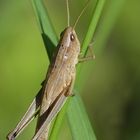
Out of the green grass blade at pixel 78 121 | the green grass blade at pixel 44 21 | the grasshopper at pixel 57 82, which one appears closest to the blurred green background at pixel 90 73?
the grasshopper at pixel 57 82

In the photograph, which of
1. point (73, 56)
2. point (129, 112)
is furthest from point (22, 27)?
point (129, 112)

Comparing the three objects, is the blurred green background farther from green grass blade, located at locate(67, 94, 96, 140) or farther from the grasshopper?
green grass blade, located at locate(67, 94, 96, 140)

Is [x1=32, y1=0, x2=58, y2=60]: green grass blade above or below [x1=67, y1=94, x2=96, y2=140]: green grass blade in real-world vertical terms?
above

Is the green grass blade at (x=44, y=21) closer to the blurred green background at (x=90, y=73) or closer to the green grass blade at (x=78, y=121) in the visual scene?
the green grass blade at (x=78, y=121)

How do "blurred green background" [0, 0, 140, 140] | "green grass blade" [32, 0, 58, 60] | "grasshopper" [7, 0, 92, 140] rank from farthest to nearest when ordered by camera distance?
"blurred green background" [0, 0, 140, 140]
"grasshopper" [7, 0, 92, 140]
"green grass blade" [32, 0, 58, 60]

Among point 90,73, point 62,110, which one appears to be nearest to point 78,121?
point 62,110

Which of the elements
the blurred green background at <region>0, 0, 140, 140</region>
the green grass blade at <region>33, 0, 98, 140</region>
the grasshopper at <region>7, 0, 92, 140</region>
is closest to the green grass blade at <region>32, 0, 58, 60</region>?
the green grass blade at <region>33, 0, 98, 140</region>

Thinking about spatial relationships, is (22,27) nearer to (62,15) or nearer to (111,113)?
(62,15)
